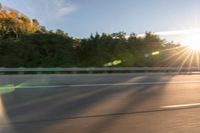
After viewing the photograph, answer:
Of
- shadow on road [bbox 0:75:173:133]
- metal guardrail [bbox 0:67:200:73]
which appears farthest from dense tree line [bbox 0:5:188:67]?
shadow on road [bbox 0:75:173:133]

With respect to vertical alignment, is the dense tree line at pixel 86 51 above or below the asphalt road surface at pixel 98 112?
above

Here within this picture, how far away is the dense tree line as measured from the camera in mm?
48469

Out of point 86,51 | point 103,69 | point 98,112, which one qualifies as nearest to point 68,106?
point 98,112

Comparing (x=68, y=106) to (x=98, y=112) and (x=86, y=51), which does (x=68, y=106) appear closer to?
(x=98, y=112)

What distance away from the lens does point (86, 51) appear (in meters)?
53.4

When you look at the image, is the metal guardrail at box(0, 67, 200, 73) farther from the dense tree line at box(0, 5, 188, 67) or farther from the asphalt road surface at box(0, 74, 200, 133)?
the asphalt road surface at box(0, 74, 200, 133)

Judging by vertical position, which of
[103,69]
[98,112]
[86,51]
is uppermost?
[86,51]

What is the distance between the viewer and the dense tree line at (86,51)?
4847 centimetres

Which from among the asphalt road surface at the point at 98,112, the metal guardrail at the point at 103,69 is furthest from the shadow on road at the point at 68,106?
the metal guardrail at the point at 103,69

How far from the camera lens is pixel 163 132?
7.50 metres

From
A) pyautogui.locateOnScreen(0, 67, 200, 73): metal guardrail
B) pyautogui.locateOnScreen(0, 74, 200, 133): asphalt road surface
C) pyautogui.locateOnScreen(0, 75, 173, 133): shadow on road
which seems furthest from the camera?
pyautogui.locateOnScreen(0, 67, 200, 73): metal guardrail

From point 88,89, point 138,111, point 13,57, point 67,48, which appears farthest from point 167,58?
point 138,111

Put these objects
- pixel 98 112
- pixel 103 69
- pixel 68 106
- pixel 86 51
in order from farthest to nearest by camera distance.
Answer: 1. pixel 86 51
2. pixel 103 69
3. pixel 68 106
4. pixel 98 112

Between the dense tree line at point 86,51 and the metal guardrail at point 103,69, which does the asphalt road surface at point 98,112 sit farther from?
the dense tree line at point 86,51
